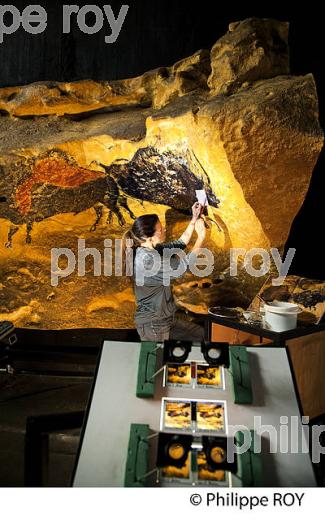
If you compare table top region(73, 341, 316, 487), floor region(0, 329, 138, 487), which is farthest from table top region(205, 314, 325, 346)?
floor region(0, 329, 138, 487)

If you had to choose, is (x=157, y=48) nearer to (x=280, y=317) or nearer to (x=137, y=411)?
(x=280, y=317)

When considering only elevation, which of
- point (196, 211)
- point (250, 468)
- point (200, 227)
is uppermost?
point (196, 211)

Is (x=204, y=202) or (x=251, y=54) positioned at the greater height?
(x=251, y=54)

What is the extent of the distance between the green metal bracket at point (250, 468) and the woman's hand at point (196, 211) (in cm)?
238

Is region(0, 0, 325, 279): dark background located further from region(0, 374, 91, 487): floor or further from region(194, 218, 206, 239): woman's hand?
region(0, 374, 91, 487): floor

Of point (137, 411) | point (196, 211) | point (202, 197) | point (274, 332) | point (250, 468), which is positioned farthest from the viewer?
point (196, 211)

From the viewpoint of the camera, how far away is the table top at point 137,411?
1240 mm

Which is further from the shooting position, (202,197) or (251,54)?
(202,197)

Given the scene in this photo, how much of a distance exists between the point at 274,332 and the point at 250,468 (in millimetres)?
1138

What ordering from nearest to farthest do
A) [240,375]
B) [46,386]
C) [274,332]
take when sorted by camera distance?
1. [240,375]
2. [274,332]
3. [46,386]

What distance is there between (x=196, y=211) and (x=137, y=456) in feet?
8.08

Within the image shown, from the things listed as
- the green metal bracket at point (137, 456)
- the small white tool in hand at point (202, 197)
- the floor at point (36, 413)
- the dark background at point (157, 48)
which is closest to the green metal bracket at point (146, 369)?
the green metal bracket at point (137, 456)

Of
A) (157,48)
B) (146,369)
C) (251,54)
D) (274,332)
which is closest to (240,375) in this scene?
(146,369)

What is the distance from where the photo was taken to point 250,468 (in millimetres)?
1232
